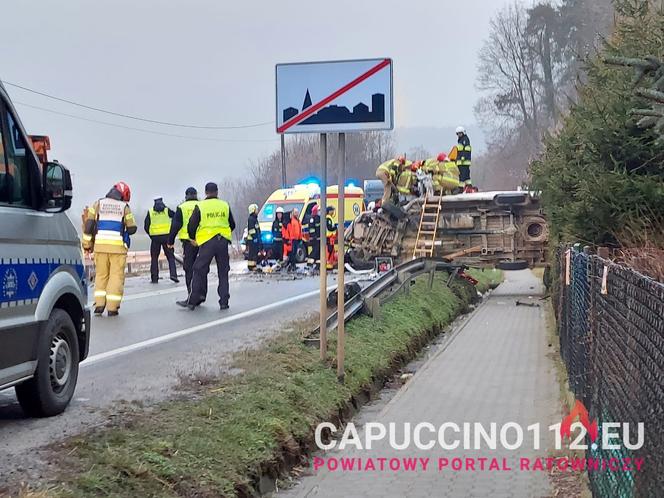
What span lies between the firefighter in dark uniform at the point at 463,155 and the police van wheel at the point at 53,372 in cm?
1427

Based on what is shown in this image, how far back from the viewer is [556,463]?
6.11m

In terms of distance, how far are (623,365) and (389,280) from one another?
349 inches

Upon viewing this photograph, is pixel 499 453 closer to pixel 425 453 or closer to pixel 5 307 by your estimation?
pixel 425 453

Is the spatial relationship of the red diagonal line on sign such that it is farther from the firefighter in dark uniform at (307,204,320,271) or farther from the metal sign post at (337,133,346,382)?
the firefighter in dark uniform at (307,204,320,271)

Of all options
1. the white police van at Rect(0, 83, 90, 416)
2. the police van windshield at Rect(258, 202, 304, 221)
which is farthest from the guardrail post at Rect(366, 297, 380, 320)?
the police van windshield at Rect(258, 202, 304, 221)

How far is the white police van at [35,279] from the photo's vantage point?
222 inches

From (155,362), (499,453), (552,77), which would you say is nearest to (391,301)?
(155,362)

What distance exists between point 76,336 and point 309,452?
1879 mm

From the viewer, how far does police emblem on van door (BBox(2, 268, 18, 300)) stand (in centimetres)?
553

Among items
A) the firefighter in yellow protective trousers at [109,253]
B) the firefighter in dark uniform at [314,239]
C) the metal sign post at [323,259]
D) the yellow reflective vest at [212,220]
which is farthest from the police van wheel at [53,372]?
the firefighter in dark uniform at [314,239]

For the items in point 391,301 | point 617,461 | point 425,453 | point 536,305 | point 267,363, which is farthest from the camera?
point 536,305

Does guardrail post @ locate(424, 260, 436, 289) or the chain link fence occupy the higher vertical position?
the chain link fence

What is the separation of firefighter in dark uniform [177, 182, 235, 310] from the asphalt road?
276mm

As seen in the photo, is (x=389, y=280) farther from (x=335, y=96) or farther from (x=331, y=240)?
(x=331, y=240)
